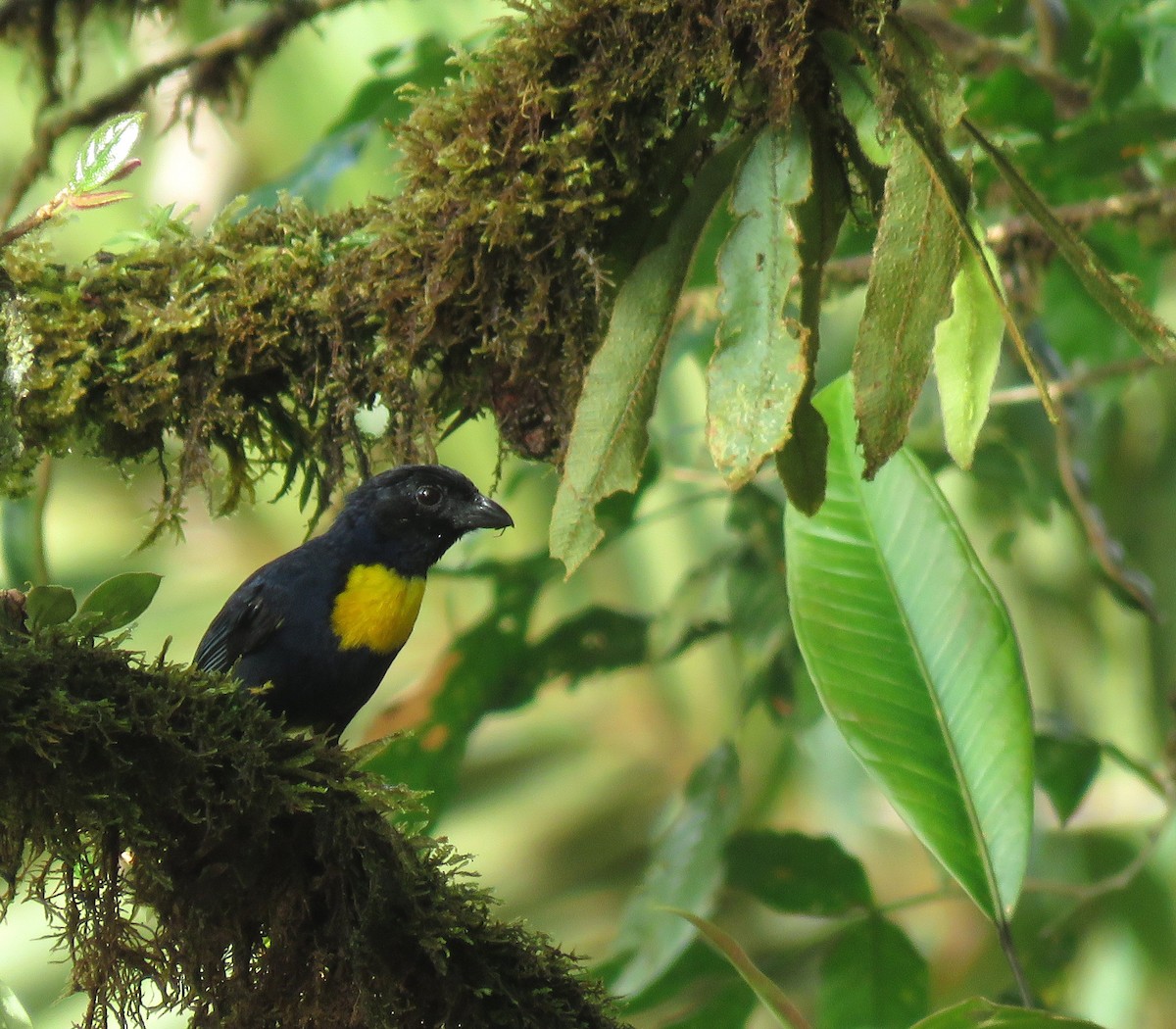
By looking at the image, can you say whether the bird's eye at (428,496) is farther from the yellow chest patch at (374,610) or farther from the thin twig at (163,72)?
the thin twig at (163,72)

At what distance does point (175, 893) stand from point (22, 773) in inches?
9.3

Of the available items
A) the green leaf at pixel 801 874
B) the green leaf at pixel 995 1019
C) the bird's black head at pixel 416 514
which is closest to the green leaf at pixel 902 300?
the green leaf at pixel 995 1019

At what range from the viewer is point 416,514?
9.26 ft

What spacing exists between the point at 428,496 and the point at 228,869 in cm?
130

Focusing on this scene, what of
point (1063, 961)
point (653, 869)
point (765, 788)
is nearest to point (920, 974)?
point (653, 869)

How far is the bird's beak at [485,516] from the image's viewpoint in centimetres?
276

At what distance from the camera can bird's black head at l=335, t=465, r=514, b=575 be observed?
2717 millimetres

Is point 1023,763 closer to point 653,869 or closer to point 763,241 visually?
point 763,241

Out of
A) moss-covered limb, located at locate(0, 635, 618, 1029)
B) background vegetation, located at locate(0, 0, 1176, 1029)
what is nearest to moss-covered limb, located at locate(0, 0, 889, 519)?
background vegetation, located at locate(0, 0, 1176, 1029)

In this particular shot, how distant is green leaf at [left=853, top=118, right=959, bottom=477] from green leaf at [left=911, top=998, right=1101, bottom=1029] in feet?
2.13

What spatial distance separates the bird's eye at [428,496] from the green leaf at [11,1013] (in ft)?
4.13

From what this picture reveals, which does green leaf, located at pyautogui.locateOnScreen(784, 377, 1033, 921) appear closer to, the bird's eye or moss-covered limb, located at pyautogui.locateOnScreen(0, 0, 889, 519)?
moss-covered limb, located at pyautogui.locateOnScreen(0, 0, 889, 519)

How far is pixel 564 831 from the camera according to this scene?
226 inches

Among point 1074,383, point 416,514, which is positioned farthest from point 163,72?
point 1074,383
